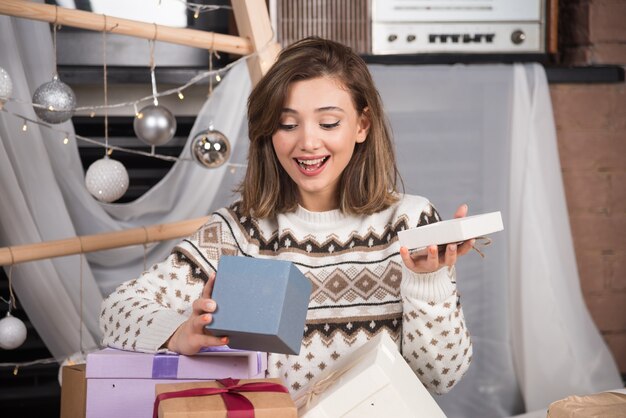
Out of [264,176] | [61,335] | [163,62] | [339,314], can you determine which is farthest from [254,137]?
[163,62]

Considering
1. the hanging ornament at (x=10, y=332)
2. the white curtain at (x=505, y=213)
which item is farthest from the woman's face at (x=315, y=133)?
the white curtain at (x=505, y=213)

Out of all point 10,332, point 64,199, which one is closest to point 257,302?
point 10,332

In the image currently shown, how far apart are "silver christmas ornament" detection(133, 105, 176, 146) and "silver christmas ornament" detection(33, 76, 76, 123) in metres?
0.18

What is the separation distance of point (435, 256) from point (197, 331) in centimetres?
31

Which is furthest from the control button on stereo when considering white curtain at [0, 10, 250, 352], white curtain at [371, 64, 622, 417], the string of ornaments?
the string of ornaments

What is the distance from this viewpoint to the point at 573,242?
250cm

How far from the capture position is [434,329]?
52.8 inches

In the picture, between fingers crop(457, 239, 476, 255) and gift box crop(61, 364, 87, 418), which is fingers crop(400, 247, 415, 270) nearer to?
fingers crop(457, 239, 476, 255)

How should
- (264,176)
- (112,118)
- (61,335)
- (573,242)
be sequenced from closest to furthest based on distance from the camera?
(264,176), (61,335), (112,118), (573,242)

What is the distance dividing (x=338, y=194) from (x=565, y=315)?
1090 mm

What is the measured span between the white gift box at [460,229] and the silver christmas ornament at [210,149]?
2.74ft

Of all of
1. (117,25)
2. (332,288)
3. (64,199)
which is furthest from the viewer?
(64,199)

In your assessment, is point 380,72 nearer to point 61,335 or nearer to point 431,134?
point 431,134

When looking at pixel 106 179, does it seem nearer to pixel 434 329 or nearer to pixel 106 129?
pixel 106 129
